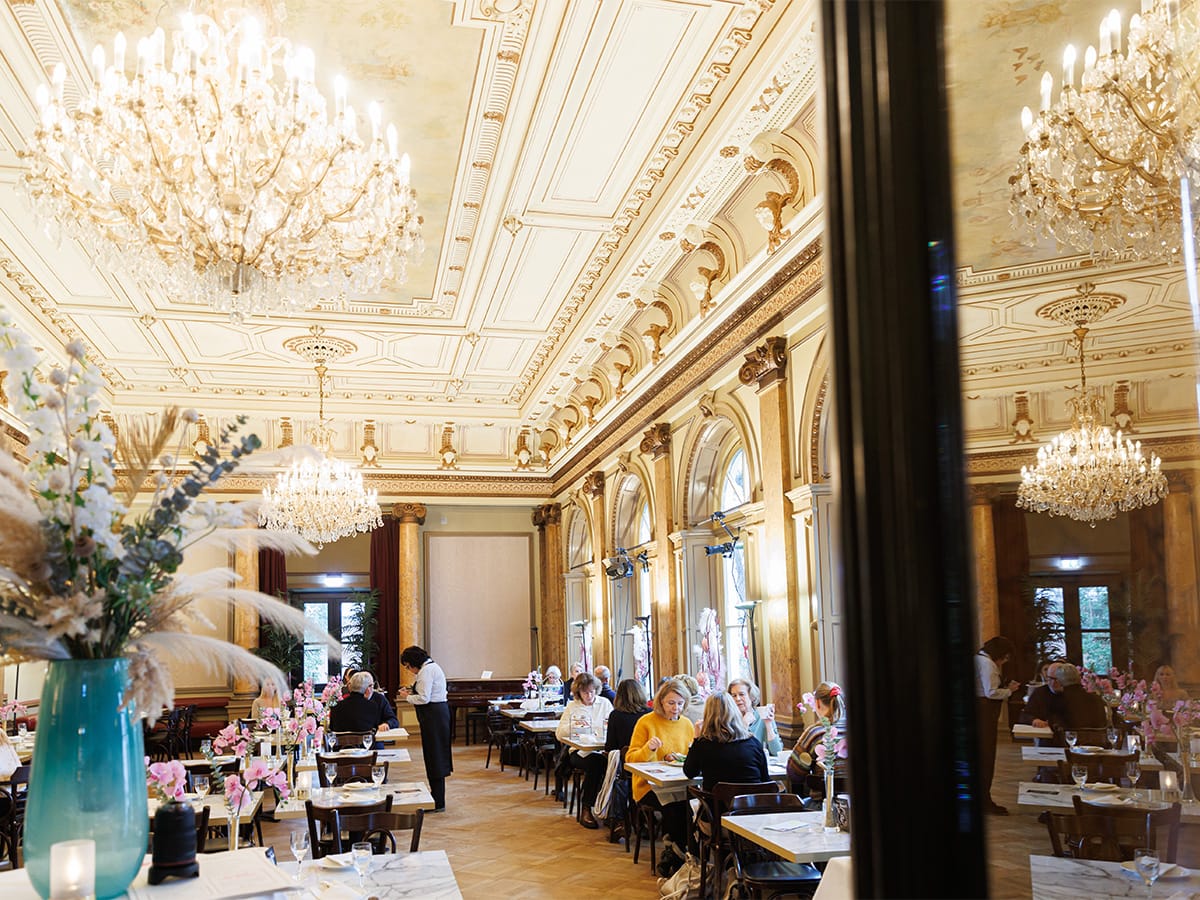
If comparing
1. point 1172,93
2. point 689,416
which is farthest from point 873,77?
point 689,416

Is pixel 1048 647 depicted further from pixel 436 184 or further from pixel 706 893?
pixel 436 184

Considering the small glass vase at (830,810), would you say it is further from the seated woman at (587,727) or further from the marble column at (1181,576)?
the seated woman at (587,727)

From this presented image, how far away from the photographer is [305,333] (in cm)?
1283

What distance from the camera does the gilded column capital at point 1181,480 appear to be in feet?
4.31

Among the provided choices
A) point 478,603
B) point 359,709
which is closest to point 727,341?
point 359,709

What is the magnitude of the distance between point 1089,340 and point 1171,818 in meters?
0.63

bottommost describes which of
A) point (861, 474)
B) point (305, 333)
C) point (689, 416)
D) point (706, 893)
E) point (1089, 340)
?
point (706, 893)

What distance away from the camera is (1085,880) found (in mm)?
1116

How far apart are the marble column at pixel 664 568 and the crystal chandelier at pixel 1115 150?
944 cm

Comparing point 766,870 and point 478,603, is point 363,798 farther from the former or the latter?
point 478,603

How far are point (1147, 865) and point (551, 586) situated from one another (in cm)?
1719

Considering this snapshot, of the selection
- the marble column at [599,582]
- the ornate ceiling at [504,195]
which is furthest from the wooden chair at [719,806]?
the marble column at [599,582]

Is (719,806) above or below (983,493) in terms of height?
below

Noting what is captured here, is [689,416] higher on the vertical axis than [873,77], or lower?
higher
